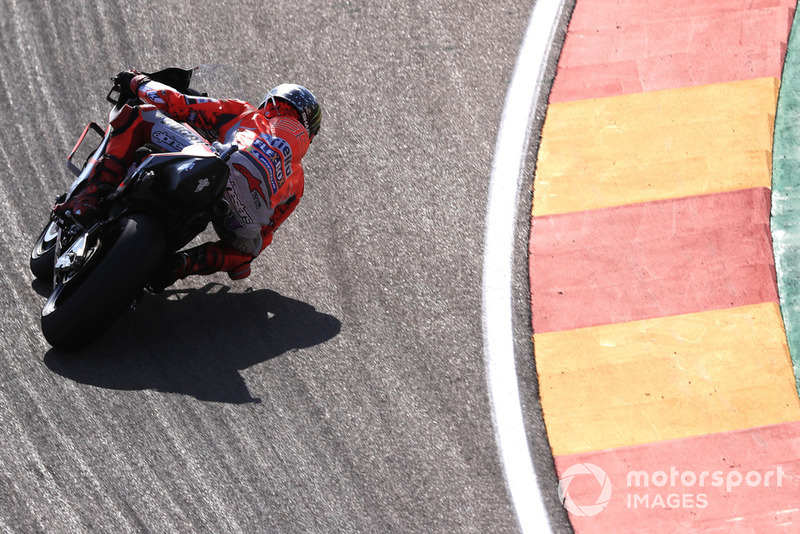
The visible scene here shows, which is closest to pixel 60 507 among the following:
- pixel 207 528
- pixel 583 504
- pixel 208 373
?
pixel 207 528

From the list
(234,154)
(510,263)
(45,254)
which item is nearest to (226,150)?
(234,154)

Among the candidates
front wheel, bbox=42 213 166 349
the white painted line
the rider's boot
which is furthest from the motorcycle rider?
the white painted line

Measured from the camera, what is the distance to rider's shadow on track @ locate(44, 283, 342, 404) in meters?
5.99

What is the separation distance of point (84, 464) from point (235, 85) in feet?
13.1

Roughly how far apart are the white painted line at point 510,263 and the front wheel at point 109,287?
2.10 metres

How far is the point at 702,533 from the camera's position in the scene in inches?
205

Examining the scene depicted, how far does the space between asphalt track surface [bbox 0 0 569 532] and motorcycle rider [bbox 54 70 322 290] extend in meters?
0.35

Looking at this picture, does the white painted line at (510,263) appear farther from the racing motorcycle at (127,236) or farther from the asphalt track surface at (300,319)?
the racing motorcycle at (127,236)

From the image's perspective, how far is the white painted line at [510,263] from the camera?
5539 millimetres

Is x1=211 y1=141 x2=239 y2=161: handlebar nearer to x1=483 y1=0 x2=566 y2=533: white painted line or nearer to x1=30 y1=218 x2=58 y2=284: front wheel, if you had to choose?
x1=30 y1=218 x2=58 y2=284: front wheel

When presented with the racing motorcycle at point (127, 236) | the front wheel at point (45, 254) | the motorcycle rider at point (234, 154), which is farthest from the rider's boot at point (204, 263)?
the front wheel at point (45, 254)

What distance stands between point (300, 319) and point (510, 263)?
1464mm

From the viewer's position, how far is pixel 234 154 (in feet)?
21.2

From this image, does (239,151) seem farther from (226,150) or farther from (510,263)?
(510,263)
